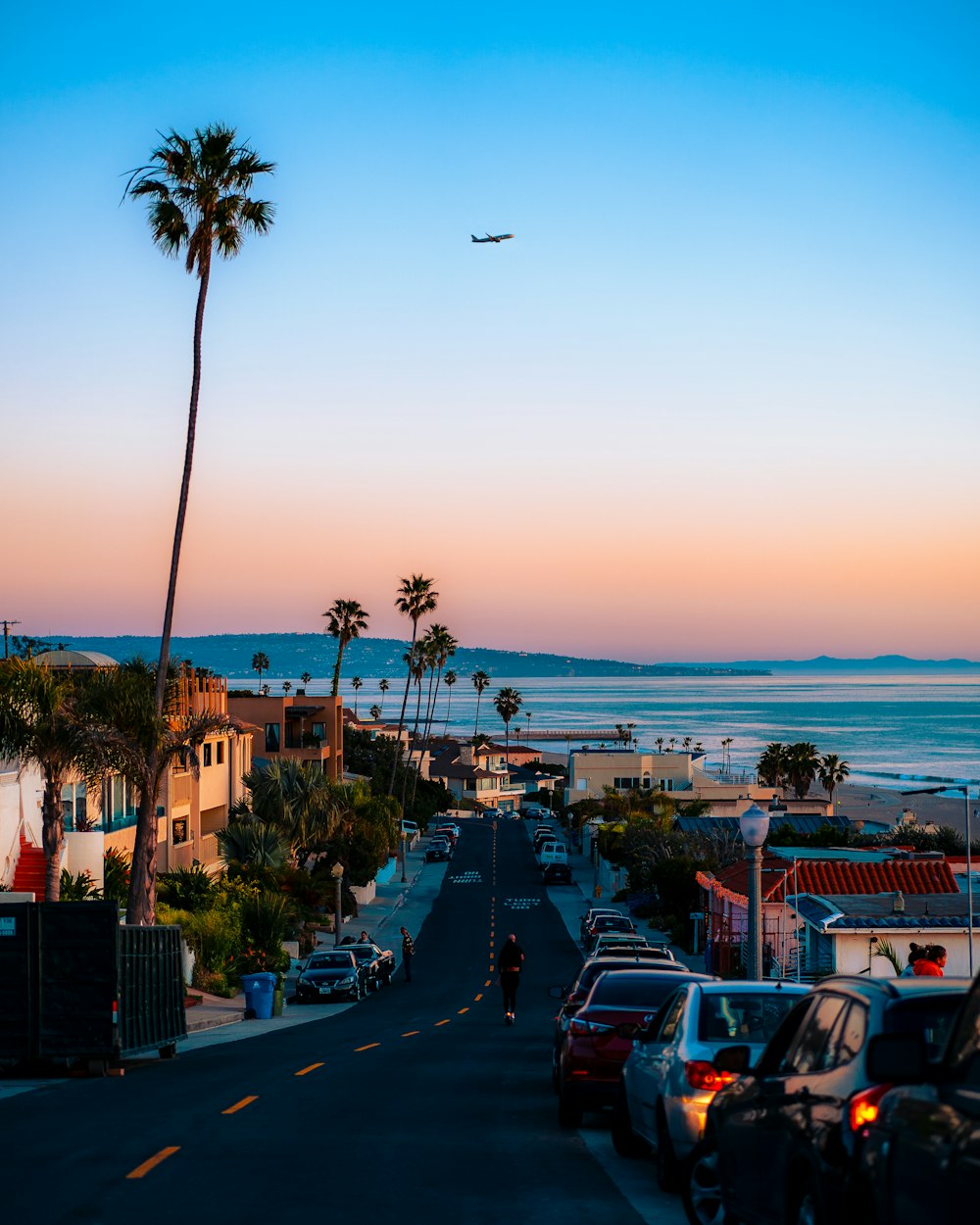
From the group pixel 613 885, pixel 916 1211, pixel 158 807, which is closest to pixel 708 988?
pixel 916 1211

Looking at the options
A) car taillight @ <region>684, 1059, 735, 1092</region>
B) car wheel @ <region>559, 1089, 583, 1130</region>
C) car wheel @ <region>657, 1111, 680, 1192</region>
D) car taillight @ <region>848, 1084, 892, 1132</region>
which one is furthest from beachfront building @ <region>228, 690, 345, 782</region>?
car taillight @ <region>848, 1084, 892, 1132</region>

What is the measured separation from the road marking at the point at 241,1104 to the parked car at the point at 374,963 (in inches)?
1026

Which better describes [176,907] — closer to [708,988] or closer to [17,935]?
[17,935]

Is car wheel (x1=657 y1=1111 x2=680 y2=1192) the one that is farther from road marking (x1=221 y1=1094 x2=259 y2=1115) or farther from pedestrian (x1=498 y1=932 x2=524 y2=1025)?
pedestrian (x1=498 y1=932 x2=524 y2=1025)

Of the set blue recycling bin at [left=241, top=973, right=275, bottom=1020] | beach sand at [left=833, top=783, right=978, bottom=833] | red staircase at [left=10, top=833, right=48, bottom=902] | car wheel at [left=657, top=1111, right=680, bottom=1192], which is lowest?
beach sand at [left=833, top=783, right=978, bottom=833]

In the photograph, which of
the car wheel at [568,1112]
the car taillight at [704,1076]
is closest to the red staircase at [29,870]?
the car wheel at [568,1112]

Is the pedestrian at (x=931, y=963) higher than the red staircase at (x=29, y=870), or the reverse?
the pedestrian at (x=931, y=963)

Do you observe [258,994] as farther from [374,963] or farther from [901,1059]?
[901,1059]

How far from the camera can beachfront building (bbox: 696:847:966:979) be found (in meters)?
32.2

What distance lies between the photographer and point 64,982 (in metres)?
20.0

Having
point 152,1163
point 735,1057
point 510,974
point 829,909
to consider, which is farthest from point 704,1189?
point 829,909

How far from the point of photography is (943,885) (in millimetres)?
41625

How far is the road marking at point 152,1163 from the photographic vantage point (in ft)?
39.6

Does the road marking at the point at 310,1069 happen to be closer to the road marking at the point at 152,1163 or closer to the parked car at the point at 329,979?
the road marking at the point at 152,1163
